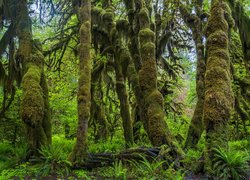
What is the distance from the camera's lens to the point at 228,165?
5.34 metres

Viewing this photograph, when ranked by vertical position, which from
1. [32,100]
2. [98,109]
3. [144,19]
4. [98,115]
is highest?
[144,19]

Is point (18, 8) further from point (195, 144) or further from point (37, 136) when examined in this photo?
point (195, 144)

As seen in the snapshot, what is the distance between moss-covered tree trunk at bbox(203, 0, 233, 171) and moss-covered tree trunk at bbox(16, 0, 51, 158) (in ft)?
12.8

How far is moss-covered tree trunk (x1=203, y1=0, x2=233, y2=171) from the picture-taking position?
17.8 feet

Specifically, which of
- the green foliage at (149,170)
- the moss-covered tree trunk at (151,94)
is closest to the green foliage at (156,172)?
the green foliage at (149,170)

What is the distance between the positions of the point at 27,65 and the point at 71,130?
7.60 metres

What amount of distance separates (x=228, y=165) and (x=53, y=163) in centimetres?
393

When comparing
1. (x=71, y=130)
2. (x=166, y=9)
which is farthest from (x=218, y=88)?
(x=71, y=130)

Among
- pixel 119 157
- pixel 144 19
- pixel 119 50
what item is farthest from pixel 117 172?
pixel 119 50

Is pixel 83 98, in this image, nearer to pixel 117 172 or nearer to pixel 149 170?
pixel 117 172

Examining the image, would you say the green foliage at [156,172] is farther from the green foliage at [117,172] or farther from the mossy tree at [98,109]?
the mossy tree at [98,109]

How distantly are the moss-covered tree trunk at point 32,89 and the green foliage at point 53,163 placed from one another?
632mm

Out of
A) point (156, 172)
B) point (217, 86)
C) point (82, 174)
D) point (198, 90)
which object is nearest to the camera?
point (217, 86)

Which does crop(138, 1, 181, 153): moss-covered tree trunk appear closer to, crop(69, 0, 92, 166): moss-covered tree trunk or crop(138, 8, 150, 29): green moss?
crop(138, 8, 150, 29): green moss
